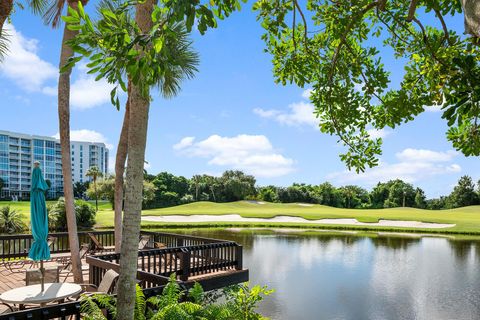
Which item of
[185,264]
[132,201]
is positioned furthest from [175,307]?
[185,264]

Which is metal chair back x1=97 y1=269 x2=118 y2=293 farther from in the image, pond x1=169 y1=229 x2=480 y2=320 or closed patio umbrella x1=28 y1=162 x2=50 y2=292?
pond x1=169 y1=229 x2=480 y2=320

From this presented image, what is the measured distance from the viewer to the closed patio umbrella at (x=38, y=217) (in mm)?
7426

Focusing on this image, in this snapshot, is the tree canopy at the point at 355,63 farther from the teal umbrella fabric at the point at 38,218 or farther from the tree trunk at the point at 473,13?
the teal umbrella fabric at the point at 38,218

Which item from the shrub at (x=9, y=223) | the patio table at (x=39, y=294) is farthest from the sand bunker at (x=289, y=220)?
the patio table at (x=39, y=294)

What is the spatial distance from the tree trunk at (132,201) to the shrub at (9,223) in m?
26.4

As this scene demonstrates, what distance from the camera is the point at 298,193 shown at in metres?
70.8

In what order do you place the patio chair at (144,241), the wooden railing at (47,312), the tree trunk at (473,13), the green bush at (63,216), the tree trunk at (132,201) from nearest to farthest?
the tree trunk at (473,13), the tree trunk at (132,201), the wooden railing at (47,312), the patio chair at (144,241), the green bush at (63,216)

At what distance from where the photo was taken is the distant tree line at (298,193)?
213ft

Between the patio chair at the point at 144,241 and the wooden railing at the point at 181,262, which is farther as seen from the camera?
the patio chair at the point at 144,241

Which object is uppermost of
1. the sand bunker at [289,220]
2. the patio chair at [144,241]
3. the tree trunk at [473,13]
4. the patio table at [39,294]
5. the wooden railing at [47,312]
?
the tree trunk at [473,13]

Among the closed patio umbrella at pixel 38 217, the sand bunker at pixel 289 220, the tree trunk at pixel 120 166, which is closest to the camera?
the closed patio umbrella at pixel 38 217

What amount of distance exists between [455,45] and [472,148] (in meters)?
1.35

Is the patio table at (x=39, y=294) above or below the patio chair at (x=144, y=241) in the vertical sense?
above

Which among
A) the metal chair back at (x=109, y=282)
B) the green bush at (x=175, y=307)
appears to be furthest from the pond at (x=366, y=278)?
the metal chair back at (x=109, y=282)
